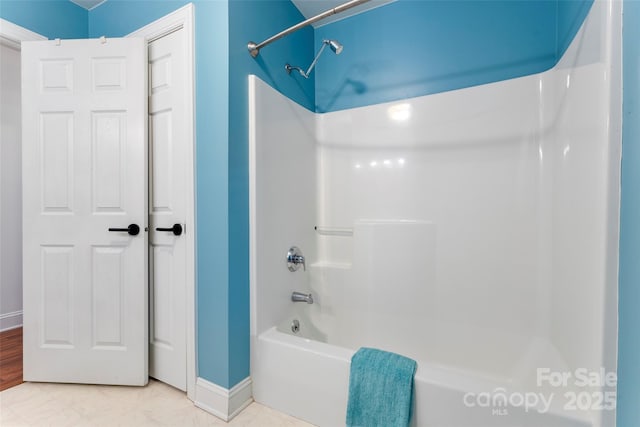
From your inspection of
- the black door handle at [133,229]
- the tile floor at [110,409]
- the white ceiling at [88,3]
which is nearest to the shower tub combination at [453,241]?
the tile floor at [110,409]

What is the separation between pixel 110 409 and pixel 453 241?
201cm

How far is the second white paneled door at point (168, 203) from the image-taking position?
154 centimetres

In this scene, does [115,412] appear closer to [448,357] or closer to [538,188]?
[448,357]

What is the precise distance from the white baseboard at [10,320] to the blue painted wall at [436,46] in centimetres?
304

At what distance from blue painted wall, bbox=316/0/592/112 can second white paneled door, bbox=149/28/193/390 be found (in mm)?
992

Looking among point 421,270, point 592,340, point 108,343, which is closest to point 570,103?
point 592,340

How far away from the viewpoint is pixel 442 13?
1730 mm

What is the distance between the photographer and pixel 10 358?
1.85 m

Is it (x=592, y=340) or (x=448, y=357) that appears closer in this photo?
(x=592, y=340)

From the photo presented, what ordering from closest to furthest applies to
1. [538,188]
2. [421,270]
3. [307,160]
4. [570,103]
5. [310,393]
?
[570,103]
[310,393]
[538,188]
[421,270]
[307,160]

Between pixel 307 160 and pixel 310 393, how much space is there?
Result: 139 centimetres

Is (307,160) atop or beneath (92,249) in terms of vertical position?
atop

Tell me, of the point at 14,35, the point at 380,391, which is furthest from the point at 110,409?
the point at 14,35

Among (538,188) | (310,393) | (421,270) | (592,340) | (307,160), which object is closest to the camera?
(592,340)
